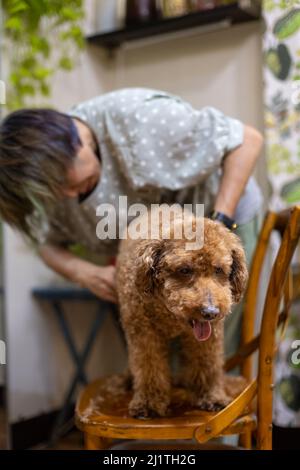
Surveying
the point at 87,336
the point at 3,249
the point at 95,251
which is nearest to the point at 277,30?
the point at 95,251

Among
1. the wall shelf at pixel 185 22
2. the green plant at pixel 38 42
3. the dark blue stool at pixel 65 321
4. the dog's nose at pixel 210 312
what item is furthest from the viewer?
the dark blue stool at pixel 65 321

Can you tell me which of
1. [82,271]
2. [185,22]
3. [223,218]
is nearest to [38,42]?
[185,22]

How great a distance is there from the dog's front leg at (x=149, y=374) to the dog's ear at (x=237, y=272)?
0.58 feet

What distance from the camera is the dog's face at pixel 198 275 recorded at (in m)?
0.74

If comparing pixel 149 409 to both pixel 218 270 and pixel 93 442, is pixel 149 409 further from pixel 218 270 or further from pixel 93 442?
pixel 218 270

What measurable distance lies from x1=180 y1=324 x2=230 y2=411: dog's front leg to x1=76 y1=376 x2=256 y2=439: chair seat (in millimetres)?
22

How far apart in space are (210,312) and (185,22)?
75 centimetres

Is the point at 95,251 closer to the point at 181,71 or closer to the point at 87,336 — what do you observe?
the point at 181,71

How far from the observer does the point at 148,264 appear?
2.61 feet

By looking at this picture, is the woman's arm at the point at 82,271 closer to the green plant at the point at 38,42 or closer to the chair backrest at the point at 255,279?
the chair backrest at the point at 255,279

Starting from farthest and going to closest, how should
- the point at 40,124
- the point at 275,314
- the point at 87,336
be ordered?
the point at 87,336, the point at 40,124, the point at 275,314

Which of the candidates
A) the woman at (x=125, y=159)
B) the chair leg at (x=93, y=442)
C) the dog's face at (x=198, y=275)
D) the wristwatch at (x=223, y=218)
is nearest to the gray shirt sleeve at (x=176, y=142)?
the woman at (x=125, y=159)

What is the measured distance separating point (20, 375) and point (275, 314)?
1.06 metres

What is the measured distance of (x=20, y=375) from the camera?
5.64ft
